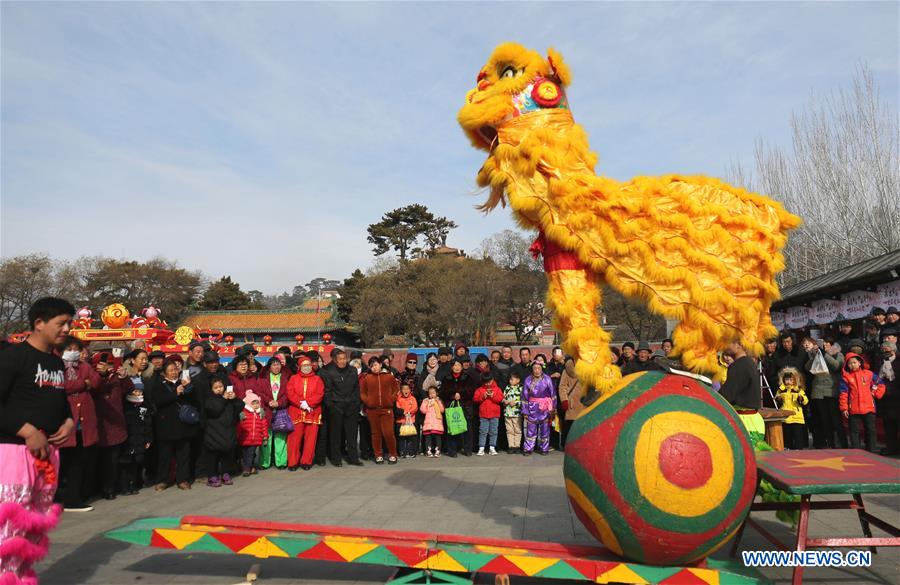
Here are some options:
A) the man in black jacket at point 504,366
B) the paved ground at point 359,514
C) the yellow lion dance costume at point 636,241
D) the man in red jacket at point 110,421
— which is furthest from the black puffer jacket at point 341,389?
the yellow lion dance costume at point 636,241

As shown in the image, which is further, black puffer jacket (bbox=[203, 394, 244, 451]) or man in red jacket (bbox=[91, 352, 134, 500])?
black puffer jacket (bbox=[203, 394, 244, 451])

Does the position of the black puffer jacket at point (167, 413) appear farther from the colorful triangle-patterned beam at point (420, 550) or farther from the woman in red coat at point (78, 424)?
the colorful triangle-patterned beam at point (420, 550)

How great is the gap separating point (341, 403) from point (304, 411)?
551 mm

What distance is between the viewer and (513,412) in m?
9.84

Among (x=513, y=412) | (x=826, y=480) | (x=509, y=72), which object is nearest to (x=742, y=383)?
(x=826, y=480)

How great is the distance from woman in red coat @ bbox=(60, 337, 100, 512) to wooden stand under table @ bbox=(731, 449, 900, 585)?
6500mm

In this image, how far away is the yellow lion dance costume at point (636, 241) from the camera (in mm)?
4520

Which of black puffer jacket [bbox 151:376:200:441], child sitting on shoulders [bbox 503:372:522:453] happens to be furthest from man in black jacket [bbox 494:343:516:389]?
black puffer jacket [bbox 151:376:200:441]

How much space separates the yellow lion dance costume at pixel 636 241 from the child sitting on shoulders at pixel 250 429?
5.40m

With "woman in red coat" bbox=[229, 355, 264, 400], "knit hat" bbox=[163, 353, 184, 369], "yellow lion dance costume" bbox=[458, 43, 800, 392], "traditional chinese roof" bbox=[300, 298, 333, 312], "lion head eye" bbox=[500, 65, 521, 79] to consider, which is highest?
"traditional chinese roof" bbox=[300, 298, 333, 312]

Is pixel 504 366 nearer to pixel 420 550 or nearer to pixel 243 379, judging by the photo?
pixel 243 379

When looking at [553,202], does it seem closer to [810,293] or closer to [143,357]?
[143,357]

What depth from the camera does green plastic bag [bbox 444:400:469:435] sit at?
9.61m

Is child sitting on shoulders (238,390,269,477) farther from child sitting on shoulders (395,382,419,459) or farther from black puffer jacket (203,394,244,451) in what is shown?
child sitting on shoulders (395,382,419,459)
